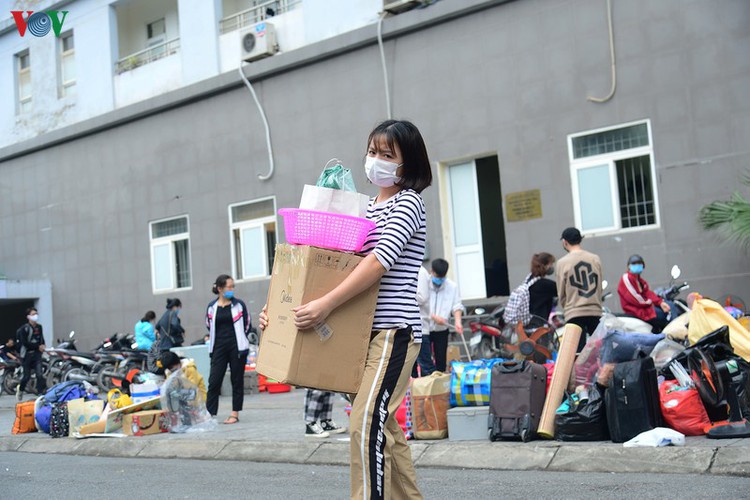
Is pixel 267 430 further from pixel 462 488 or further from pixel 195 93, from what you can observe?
pixel 195 93

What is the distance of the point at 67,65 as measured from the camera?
24469mm

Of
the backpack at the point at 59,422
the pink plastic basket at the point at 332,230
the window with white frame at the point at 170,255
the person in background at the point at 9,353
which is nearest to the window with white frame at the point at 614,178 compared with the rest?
the backpack at the point at 59,422

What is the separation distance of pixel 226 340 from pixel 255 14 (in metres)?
10.8

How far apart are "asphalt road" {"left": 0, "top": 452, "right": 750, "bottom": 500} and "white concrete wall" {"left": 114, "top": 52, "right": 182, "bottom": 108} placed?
13.8m

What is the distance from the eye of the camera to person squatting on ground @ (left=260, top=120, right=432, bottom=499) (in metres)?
4.02

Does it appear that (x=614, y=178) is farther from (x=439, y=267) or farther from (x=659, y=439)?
(x=659, y=439)

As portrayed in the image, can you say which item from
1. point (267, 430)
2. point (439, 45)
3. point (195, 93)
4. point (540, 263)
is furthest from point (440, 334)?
point (195, 93)

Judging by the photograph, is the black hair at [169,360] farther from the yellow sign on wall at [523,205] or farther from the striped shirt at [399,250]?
the striped shirt at [399,250]

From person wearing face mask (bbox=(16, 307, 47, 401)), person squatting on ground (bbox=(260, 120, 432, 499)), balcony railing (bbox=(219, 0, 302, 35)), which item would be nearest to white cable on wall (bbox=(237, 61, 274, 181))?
balcony railing (bbox=(219, 0, 302, 35))

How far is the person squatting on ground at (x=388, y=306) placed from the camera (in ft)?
13.2

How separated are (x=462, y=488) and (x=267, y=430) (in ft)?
13.4

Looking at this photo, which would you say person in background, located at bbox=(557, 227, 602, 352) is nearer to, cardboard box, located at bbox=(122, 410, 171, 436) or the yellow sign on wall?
cardboard box, located at bbox=(122, 410, 171, 436)

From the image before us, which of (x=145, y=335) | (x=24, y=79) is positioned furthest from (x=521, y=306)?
(x=24, y=79)

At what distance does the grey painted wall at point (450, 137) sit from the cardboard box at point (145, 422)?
685cm
